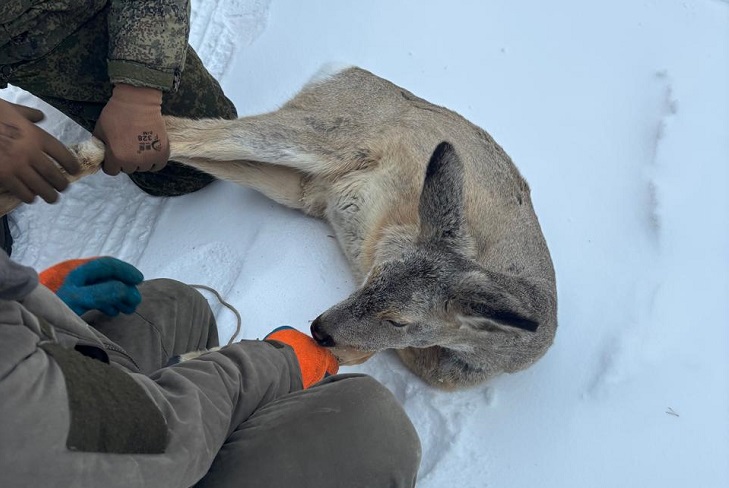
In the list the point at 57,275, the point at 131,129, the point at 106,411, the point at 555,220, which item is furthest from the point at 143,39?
the point at 555,220

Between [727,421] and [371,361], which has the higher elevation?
[727,421]

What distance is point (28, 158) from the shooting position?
315 centimetres

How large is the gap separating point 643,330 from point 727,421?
27.6 inches

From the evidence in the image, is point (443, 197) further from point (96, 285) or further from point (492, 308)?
point (96, 285)

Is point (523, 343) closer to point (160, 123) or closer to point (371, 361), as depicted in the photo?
point (371, 361)

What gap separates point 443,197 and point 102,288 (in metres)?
1.82

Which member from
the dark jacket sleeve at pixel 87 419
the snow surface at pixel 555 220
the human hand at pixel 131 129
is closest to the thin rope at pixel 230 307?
the snow surface at pixel 555 220

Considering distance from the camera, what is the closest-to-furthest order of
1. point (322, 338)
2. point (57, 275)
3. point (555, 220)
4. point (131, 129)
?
1. point (57, 275)
2. point (322, 338)
3. point (131, 129)
4. point (555, 220)

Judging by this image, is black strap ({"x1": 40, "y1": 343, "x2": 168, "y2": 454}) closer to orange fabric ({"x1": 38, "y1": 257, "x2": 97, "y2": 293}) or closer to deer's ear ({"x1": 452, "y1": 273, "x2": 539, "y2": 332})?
orange fabric ({"x1": 38, "y1": 257, "x2": 97, "y2": 293})

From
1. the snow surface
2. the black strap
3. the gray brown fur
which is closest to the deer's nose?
the gray brown fur

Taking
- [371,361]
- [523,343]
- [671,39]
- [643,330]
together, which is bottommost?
[371,361]

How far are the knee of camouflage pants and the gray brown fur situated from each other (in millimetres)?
152

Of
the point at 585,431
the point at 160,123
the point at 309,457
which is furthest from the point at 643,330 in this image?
the point at 160,123

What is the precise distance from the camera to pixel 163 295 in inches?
119
